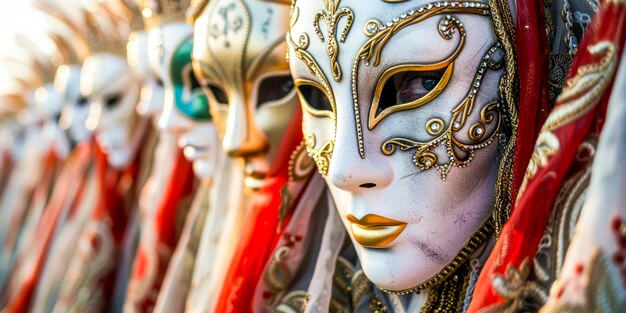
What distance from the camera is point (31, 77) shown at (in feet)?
13.6

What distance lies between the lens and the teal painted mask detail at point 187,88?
7.43ft

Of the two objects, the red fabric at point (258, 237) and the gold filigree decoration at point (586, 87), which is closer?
the gold filigree decoration at point (586, 87)

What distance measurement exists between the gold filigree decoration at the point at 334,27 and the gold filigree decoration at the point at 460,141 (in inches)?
5.1

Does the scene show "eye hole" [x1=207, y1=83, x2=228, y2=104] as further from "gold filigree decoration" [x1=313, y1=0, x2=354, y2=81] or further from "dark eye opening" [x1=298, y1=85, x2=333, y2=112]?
"gold filigree decoration" [x1=313, y1=0, x2=354, y2=81]

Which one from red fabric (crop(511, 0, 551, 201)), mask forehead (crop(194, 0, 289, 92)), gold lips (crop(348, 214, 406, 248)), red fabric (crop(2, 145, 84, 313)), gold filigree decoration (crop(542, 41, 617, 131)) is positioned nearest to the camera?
gold filigree decoration (crop(542, 41, 617, 131))

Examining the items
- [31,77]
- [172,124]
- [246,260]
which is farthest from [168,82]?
[31,77]

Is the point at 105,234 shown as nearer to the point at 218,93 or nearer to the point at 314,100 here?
the point at 218,93

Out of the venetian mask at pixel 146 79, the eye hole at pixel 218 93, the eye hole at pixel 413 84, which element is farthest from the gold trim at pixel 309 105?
the venetian mask at pixel 146 79

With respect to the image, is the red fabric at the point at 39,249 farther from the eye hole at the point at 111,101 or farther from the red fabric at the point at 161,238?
the red fabric at the point at 161,238

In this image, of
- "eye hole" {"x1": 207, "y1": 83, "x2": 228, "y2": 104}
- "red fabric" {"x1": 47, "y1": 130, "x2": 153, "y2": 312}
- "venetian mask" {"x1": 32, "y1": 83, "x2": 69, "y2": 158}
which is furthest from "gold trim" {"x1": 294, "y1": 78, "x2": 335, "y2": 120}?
"venetian mask" {"x1": 32, "y1": 83, "x2": 69, "y2": 158}

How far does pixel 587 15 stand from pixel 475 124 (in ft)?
0.80

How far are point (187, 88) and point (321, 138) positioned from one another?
0.87 m

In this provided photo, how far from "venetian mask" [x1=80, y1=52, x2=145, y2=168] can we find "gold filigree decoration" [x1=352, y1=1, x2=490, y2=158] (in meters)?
1.77

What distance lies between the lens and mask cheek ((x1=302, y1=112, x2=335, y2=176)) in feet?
4.79
